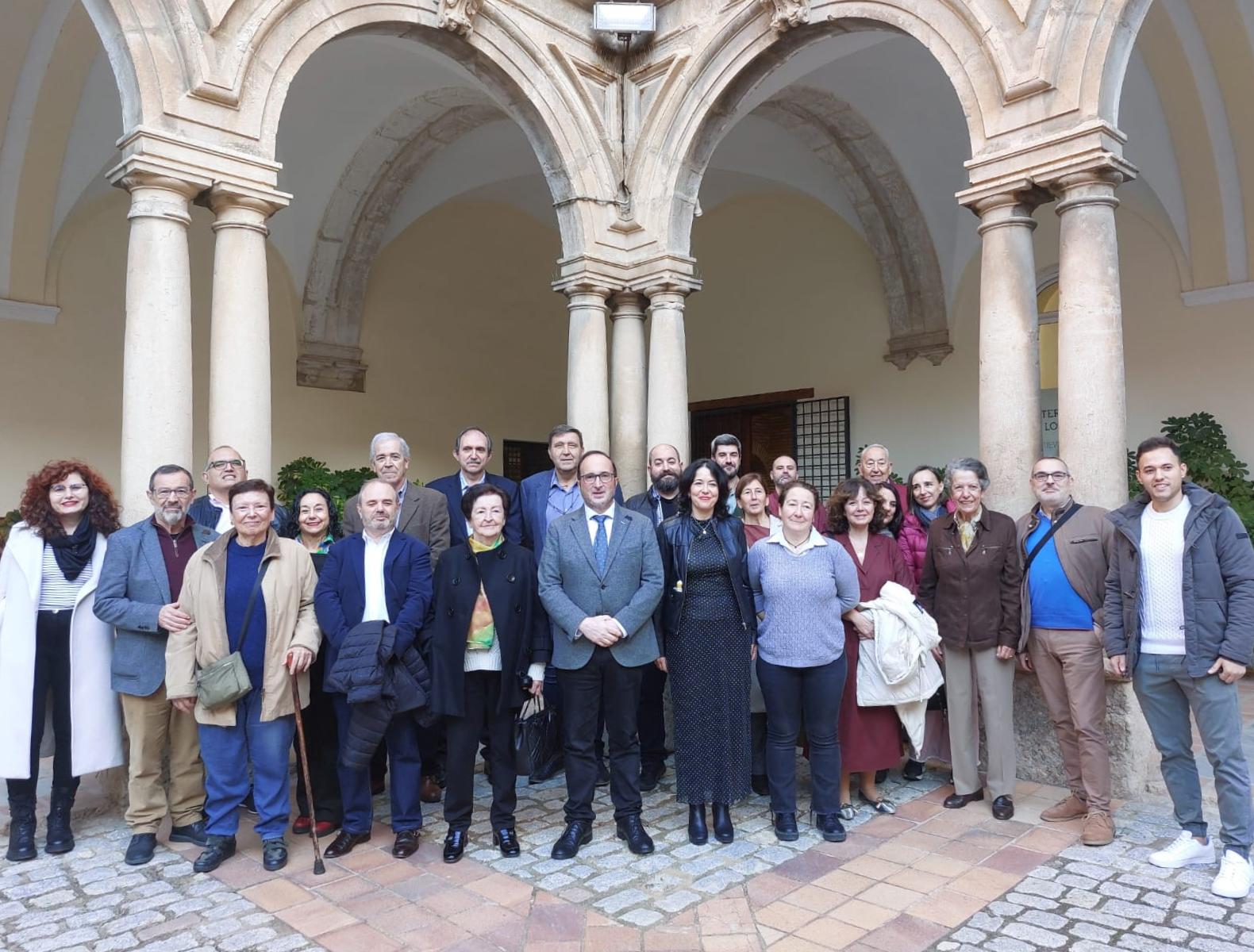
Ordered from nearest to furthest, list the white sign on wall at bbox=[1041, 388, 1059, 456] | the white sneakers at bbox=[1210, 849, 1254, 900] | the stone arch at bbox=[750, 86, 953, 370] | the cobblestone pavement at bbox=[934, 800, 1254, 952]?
the cobblestone pavement at bbox=[934, 800, 1254, 952] < the white sneakers at bbox=[1210, 849, 1254, 900] < the stone arch at bbox=[750, 86, 953, 370] < the white sign on wall at bbox=[1041, 388, 1059, 456]

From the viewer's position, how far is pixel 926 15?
18.5ft

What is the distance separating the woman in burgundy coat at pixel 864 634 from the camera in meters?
4.55

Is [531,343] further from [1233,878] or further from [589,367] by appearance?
[1233,878]

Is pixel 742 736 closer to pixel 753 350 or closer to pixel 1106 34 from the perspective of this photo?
pixel 1106 34

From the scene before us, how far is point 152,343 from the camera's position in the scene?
192 inches

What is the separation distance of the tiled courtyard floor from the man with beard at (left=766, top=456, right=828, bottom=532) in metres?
1.61

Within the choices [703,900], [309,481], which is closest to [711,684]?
[703,900]

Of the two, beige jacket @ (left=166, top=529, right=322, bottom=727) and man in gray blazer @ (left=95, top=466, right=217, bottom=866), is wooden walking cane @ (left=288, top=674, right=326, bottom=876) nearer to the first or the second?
beige jacket @ (left=166, top=529, right=322, bottom=727)

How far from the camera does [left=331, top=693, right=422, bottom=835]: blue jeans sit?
13.4 feet

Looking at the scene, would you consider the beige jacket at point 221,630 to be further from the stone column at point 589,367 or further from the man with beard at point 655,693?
the stone column at point 589,367

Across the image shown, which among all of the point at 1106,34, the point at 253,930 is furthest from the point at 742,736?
the point at 1106,34

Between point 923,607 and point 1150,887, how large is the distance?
1.57 metres

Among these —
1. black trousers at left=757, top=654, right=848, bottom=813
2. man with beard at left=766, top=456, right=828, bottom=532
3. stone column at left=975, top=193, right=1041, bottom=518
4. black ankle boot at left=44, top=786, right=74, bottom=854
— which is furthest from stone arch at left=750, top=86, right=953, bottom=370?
black ankle boot at left=44, top=786, right=74, bottom=854

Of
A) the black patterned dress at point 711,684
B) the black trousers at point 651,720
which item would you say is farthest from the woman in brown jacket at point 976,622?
the black trousers at point 651,720
